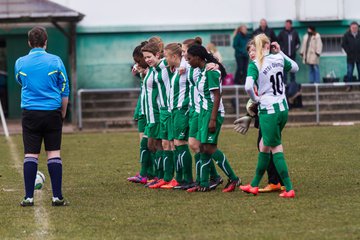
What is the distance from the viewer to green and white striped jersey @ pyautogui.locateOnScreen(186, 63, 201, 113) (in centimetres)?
1347

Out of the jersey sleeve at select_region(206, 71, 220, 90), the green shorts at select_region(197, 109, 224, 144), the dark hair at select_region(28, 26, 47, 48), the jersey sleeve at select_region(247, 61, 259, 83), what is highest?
the dark hair at select_region(28, 26, 47, 48)

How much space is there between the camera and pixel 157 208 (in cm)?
1188

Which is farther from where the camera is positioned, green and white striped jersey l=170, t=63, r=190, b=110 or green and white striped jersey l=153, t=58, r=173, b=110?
green and white striped jersey l=153, t=58, r=173, b=110

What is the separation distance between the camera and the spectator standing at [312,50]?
30375mm

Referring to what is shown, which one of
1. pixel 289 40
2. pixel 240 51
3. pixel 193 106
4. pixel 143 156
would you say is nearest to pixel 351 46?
pixel 289 40

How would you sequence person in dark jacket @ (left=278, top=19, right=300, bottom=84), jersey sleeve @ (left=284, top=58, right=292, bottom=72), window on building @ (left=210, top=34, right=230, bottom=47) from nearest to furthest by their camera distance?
jersey sleeve @ (left=284, top=58, right=292, bottom=72), person in dark jacket @ (left=278, top=19, right=300, bottom=84), window on building @ (left=210, top=34, right=230, bottom=47)

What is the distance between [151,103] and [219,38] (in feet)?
59.0

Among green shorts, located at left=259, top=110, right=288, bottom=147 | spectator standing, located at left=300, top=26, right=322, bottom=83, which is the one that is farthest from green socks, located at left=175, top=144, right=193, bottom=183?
spectator standing, located at left=300, top=26, right=322, bottom=83

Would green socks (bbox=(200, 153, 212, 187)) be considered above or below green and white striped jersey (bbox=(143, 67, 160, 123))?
below

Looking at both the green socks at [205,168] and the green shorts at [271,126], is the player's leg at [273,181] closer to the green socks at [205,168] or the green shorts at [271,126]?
the green socks at [205,168]

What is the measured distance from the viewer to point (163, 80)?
1416 cm

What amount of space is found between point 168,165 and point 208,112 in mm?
1417

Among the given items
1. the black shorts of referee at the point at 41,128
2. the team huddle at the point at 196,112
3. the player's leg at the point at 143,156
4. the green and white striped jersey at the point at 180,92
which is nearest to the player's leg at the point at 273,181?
the team huddle at the point at 196,112

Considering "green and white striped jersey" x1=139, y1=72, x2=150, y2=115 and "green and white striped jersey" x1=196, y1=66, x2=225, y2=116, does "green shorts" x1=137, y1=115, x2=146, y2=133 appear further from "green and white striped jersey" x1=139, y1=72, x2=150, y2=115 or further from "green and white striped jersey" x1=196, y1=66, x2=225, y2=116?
"green and white striped jersey" x1=196, y1=66, x2=225, y2=116
